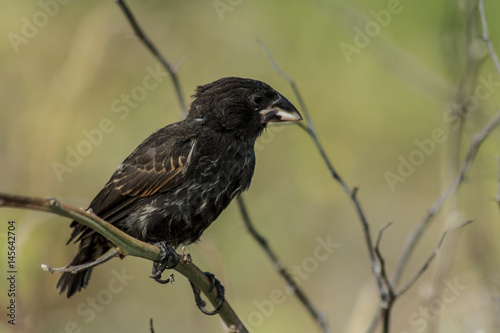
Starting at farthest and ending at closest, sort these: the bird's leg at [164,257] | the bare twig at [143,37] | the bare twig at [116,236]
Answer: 1. the bare twig at [143,37]
2. the bird's leg at [164,257]
3. the bare twig at [116,236]

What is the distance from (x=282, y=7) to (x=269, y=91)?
315 centimetres

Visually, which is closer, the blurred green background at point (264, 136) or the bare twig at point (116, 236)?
the bare twig at point (116, 236)

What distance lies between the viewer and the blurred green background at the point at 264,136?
216 inches

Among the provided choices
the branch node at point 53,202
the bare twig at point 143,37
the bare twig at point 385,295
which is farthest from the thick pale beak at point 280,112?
the branch node at point 53,202

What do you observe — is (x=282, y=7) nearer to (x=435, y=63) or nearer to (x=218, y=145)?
(x=435, y=63)

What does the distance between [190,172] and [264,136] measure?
7.12ft

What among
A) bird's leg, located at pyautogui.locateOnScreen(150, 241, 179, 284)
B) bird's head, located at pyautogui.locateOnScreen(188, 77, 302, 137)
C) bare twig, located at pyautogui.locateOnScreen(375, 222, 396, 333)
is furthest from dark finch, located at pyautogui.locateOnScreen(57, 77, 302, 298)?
bare twig, located at pyautogui.locateOnScreen(375, 222, 396, 333)

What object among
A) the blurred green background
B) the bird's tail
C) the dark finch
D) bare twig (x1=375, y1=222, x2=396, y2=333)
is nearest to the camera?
bare twig (x1=375, y1=222, x2=396, y2=333)

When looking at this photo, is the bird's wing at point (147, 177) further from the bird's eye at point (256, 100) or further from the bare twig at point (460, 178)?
the bare twig at point (460, 178)

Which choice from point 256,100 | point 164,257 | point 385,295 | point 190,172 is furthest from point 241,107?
point 385,295

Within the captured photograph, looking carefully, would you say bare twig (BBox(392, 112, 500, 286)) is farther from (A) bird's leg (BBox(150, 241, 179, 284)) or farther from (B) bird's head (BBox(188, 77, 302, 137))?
(A) bird's leg (BBox(150, 241, 179, 284))

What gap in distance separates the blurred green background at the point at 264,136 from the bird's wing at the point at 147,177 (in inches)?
37.1

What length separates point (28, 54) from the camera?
6.52 m

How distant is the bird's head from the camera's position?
4117 mm
